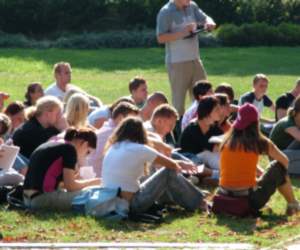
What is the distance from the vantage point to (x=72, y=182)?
410 inches

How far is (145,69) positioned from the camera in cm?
2803

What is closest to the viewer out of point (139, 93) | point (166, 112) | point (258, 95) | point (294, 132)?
point (166, 112)

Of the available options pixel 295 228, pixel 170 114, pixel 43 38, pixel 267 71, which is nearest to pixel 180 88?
pixel 170 114

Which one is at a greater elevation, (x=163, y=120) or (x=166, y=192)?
(x=163, y=120)

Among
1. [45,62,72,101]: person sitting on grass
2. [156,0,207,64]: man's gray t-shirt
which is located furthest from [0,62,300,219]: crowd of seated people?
[156,0,207,64]: man's gray t-shirt

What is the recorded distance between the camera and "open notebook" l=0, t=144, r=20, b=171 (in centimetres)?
A: 1100

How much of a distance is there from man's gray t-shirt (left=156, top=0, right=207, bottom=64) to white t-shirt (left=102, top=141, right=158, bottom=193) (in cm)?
541

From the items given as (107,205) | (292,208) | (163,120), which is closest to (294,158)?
(163,120)

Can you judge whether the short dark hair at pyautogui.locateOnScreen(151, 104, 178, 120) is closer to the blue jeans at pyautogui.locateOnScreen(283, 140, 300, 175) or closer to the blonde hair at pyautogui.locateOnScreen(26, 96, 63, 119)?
the blonde hair at pyautogui.locateOnScreen(26, 96, 63, 119)

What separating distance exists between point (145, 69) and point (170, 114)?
644 inches

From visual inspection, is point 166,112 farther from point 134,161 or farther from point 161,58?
point 161,58

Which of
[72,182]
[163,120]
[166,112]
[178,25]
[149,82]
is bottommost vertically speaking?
[149,82]

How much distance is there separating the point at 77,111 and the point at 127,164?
6.54 ft

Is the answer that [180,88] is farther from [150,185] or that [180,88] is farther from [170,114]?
[150,185]
